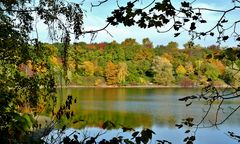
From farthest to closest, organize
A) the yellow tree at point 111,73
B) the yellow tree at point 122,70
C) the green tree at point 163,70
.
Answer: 1. the yellow tree at point 122,70
2. the yellow tree at point 111,73
3. the green tree at point 163,70

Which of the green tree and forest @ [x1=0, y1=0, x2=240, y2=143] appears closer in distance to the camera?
forest @ [x1=0, y1=0, x2=240, y2=143]

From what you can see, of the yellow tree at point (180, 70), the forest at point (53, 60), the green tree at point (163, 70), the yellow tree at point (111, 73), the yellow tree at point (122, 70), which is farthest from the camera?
the yellow tree at point (122, 70)

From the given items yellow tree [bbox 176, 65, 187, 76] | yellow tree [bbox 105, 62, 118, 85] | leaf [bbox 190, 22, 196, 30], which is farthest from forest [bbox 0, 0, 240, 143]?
yellow tree [bbox 105, 62, 118, 85]

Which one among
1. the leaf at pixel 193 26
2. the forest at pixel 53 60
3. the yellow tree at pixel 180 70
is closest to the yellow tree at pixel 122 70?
the yellow tree at pixel 180 70

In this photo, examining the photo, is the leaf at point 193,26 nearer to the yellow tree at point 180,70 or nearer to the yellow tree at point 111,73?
the yellow tree at point 180,70

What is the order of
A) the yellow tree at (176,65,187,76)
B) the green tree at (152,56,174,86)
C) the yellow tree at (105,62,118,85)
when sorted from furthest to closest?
the yellow tree at (105,62,118,85), the green tree at (152,56,174,86), the yellow tree at (176,65,187,76)

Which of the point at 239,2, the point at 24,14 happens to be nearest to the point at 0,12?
the point at 24,14

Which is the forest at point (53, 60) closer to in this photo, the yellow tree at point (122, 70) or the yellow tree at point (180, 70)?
the yellow tree at point (180, 70)

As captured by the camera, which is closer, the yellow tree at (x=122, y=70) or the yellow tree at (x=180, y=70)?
the yellow tree at (x=180, y=70)

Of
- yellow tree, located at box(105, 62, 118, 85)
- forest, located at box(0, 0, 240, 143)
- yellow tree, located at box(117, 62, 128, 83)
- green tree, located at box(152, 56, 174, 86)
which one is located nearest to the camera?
forest, located at box(0, 0, 240, 143)

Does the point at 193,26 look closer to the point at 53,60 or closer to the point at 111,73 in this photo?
the point at 53,60

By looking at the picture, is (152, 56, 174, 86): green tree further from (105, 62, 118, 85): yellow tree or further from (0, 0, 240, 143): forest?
(0, 0, 240, 143): forest

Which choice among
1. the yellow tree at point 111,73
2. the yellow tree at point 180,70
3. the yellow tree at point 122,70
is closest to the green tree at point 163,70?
the yellow tree at point 180,70

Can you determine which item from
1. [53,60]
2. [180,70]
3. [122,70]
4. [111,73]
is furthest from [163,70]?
[53,60]
